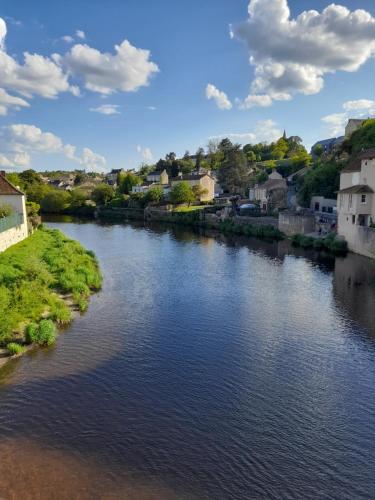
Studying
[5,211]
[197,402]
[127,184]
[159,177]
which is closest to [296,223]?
[5,211]

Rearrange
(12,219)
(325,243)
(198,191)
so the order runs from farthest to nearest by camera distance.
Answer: (198,191) → (325,243) → (12,219)

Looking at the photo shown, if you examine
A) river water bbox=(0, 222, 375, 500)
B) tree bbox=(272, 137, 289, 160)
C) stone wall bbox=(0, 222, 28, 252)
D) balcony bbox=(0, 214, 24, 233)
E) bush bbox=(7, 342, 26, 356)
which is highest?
tree bbox=(272, 137, 289, 160)

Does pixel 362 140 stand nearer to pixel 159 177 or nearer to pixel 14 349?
pixel 14 349

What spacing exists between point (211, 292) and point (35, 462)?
1880 centimetres

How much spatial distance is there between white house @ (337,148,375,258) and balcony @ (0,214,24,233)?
114ft

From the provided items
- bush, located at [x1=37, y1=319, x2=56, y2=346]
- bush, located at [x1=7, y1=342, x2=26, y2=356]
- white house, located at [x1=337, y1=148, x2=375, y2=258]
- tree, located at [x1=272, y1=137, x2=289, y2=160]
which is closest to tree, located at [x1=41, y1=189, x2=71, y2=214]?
tree, located at [x1=272, y1=137, x2=289, y2=160]

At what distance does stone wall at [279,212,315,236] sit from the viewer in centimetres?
5369

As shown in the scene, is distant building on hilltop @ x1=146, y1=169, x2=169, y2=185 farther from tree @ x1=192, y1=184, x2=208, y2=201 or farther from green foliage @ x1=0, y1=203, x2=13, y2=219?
green foliage @ x1=0, y1=203, x2=13, y2=219

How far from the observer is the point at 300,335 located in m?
20.6

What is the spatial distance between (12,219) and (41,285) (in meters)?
14.6

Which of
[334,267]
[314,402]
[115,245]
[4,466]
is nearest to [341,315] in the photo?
[314,402]

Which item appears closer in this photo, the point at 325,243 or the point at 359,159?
the point at 359,159

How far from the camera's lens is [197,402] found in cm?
1426

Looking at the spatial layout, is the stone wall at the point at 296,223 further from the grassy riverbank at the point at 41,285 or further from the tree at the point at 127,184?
the tree at the point at 127,184
